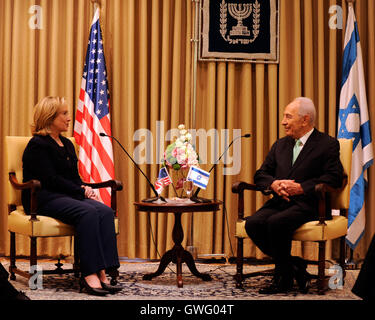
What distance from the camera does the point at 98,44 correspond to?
17.7ft

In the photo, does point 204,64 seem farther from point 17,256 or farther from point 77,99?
point 17,256

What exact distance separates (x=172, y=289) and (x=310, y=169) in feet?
4.49

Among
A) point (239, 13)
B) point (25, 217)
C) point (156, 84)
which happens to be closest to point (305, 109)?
point (239, 13)

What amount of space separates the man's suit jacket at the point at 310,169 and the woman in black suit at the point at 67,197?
1291 millimetres

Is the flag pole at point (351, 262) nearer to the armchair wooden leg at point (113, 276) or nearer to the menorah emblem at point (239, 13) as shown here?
the menorah emblem at point (239, 13)

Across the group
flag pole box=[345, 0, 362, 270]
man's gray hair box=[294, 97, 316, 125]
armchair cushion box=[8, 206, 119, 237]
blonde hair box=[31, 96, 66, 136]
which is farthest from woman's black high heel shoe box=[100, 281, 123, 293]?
flag pole box=[345, 0, 362, 270]

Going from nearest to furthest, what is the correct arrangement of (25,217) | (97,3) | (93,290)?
(93,290) → (25,217) → (97,3)

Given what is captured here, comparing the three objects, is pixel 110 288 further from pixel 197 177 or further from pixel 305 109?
pixel 305 109

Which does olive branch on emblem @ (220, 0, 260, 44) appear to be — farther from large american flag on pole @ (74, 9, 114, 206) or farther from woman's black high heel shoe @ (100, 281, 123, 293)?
woman's black high heel shoe @ (100, 281, 123, 293)

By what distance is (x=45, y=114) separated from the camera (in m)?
4.30

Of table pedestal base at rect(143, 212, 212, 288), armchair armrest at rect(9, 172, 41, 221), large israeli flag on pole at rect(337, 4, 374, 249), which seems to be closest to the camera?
armchair armrest at rect(9, 172, 41, 221)

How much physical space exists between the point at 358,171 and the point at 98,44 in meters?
2.76

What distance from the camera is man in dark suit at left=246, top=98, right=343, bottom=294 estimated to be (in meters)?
4.07

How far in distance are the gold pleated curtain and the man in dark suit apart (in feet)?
3.77
